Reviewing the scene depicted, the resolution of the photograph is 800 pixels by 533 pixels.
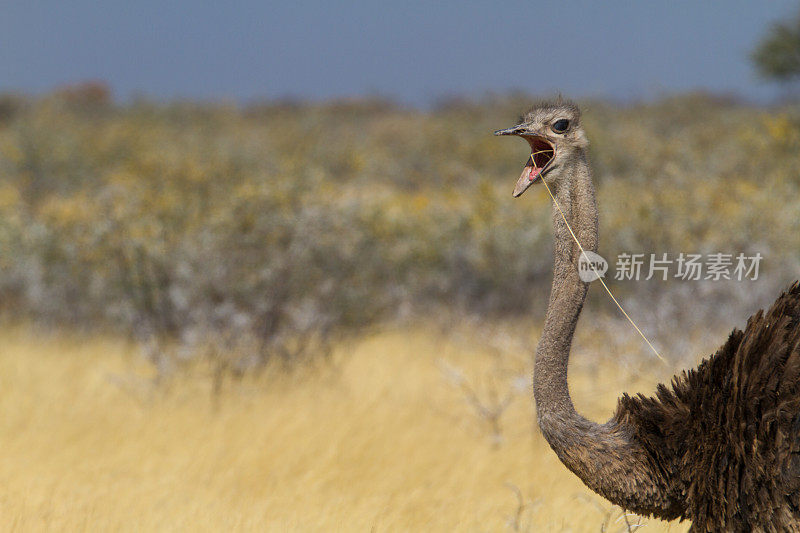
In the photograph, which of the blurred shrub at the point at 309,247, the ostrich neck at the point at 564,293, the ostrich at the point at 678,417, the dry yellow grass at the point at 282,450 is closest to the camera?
the ostrich at the point at 678,417

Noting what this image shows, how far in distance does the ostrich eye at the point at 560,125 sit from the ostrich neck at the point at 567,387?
96 millimetres

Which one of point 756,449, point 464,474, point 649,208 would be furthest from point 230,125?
point 756,449

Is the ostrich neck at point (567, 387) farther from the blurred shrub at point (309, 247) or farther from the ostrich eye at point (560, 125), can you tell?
the blurred shrub at point (309, 247)

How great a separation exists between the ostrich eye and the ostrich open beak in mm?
44

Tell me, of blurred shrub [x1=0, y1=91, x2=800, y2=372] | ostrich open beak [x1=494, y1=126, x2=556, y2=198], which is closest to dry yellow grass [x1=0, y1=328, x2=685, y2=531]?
blurred shrub [x1=0, y1=91, x2=800, y2=372]

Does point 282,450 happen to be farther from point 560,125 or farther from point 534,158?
point 560,125

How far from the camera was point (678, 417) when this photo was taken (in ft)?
9.26

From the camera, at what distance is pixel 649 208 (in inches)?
300

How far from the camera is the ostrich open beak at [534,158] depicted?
2.64 metres

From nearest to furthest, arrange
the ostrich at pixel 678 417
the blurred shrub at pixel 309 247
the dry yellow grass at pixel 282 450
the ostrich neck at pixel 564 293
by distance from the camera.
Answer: the ostrich at pixel 678 417, the ostrich neck at pixel 564 293, the dry yellow grass at pixel 282 450, the blurred shrub at pixel 309 247

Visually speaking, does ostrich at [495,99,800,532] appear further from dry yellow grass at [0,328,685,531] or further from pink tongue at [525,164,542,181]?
dry yellow grass at [0,328,685,531]

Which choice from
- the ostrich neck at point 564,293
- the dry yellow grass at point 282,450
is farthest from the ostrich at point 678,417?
Answer: the dry yellow grass at point 282,450

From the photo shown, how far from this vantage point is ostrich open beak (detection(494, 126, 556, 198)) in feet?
8.65

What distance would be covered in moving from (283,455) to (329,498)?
0.61 m
